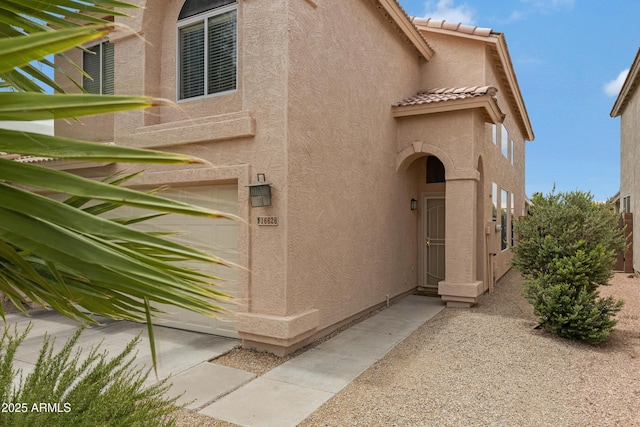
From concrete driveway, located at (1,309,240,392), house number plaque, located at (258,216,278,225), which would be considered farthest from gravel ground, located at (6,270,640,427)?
house number plaque, located at (258,216,278,225)

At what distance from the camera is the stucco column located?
404 inches

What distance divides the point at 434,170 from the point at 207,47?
772cm

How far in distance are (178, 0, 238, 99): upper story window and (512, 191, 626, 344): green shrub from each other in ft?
22.2

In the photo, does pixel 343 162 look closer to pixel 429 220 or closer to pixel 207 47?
pixel 207 47

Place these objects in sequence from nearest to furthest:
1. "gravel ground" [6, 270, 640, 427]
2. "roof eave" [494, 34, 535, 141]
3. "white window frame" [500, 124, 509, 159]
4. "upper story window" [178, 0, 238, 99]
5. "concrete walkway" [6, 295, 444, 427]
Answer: "gravel ground" [6, 270, 640, 427]
"concrete walkway" [6, 295, 444, 427]
"upper story window" [178, 0, 238, 99]
"roof eave" [494, 34, 535, 141]
"white window frame" [500, 124, 509, 159]

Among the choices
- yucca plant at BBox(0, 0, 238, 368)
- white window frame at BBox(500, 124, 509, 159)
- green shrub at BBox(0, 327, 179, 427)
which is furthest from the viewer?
white window frame at BBox(500, 124, 509, 159)

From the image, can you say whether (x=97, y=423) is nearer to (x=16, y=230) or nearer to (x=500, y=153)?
(x=16, y=230)

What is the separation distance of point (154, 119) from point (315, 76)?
3621mm

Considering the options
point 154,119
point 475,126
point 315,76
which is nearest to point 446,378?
point 315,76

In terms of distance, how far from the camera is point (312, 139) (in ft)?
24.4

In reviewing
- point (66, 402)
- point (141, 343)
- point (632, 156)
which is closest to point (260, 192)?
point (141, 343)

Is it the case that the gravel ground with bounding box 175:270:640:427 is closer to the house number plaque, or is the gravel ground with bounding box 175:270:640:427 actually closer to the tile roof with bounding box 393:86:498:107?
the house number plaque

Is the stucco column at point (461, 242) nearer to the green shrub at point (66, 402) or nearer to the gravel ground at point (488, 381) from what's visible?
the gravel ground at point (488, 381)

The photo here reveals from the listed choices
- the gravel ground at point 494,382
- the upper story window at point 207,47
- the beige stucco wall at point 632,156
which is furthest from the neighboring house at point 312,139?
the beige stucco wall at point 632,156
